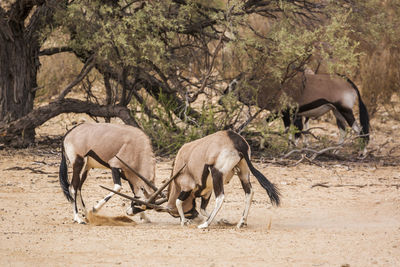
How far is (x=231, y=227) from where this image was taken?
6375 millimetres

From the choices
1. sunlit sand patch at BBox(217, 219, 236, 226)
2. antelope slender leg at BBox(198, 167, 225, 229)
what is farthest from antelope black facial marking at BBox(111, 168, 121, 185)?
sunlit sand patch at BBox(217, 219, 236, 226)

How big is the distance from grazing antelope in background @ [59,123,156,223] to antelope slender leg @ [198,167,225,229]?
0.63 metres

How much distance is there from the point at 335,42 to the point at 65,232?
5.02 metres

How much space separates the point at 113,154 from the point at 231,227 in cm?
134

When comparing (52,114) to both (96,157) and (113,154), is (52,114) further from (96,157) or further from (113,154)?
(113,154)

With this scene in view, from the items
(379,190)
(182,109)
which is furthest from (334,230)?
(182,109)

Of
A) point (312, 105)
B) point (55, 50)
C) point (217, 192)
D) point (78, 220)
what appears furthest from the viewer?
point (312, 105)

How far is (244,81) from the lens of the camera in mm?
9930

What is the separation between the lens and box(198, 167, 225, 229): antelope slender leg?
242 inches

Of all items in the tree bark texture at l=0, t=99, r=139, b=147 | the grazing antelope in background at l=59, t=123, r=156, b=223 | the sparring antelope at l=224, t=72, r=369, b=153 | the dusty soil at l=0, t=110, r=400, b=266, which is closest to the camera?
the dusty soil at l=0, t=110, r=400, b=266

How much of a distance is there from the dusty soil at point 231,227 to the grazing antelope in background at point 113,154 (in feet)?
1.27

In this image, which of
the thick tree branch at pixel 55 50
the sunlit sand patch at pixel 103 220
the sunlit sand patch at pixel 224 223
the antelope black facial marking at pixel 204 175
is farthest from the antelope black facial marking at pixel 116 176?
the thick tree branch at pixel 55 50

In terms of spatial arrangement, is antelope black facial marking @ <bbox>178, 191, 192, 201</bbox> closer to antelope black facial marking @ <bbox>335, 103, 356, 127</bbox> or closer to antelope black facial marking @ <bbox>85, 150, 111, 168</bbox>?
antelope black facial marking @ <bbox>85, 150, 111, 168</bbox>

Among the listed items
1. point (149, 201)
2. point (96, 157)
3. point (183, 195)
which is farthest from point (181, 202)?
point (96, 157)
